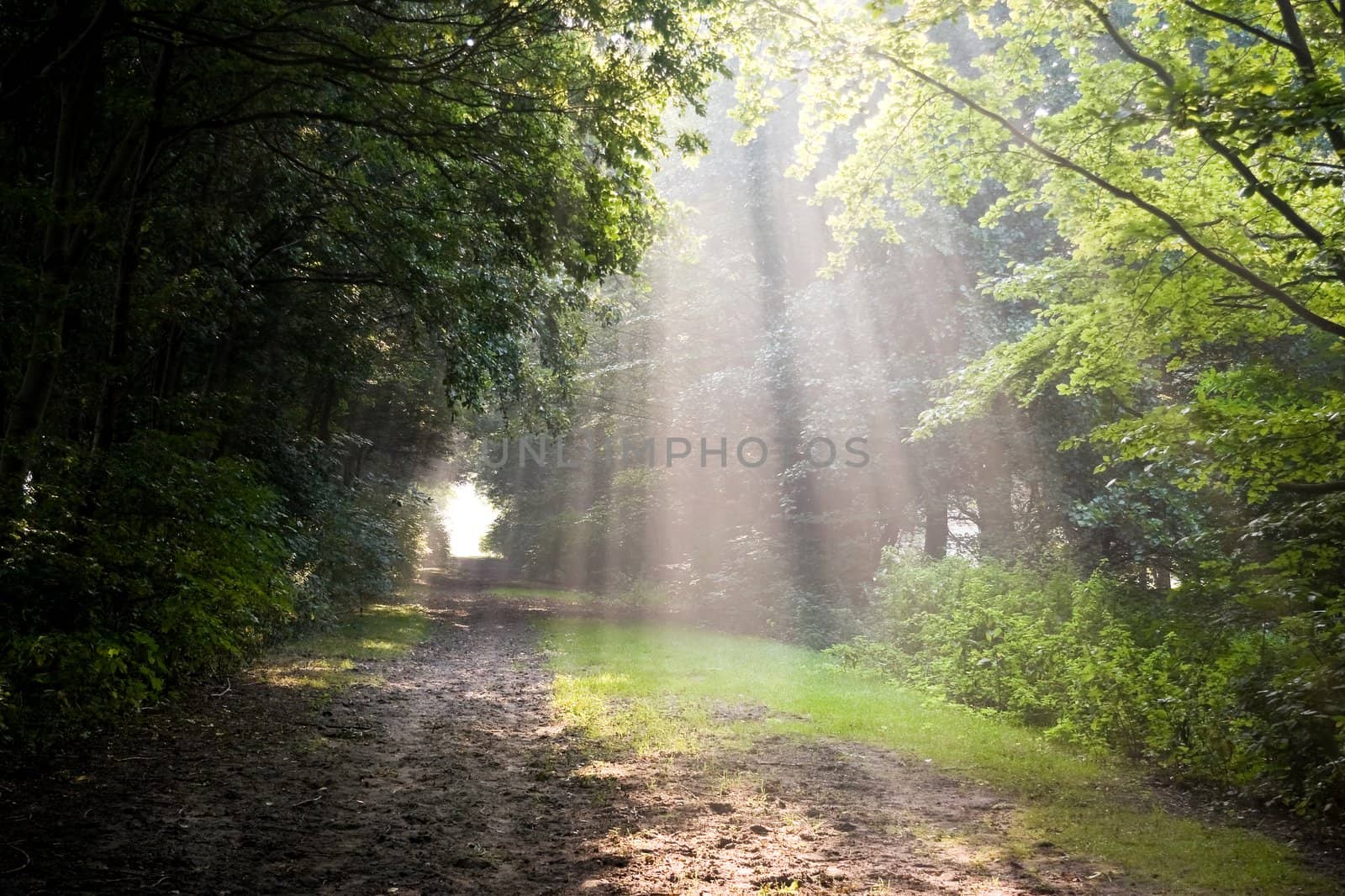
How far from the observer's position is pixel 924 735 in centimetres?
934

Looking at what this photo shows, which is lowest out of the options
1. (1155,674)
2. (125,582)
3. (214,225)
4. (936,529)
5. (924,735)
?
(924,735)

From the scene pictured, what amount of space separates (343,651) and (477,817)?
9252mm

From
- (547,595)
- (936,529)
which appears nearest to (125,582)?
(936,529)

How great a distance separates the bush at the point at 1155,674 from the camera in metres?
6.36

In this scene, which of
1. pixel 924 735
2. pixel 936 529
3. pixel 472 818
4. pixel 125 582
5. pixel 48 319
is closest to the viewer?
pixel 472 818

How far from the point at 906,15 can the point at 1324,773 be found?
287 inches

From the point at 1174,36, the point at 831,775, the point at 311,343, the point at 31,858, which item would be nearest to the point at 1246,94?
the point at 1174,36

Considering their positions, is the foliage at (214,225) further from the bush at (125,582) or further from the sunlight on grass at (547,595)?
the sunlight on grass at (547,595)

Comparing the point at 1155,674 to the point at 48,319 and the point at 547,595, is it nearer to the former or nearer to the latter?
the point at 48,319

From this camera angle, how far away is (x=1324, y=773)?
6020 millimetres

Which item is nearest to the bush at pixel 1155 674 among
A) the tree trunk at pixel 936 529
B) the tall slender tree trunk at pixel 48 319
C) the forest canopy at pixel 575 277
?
the forest canopy at pixel 575 277

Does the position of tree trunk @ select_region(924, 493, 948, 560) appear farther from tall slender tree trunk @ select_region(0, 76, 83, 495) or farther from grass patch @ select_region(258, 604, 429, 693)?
tall slender tree trunk @ select_region(0, 76, 83, 495)

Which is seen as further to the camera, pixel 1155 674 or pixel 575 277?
pixel 575 277

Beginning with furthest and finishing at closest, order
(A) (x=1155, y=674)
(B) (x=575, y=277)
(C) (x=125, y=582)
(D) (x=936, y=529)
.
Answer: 1. (D) (x=936, y=529)
2. (B) (x=575, y=277)
3. (A) (x=1155, y=674)
4. (C) (x=125, y=582)
